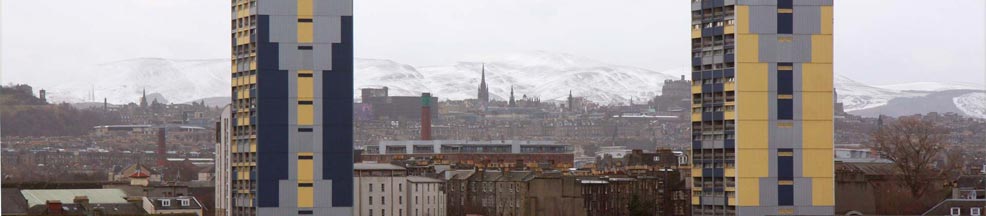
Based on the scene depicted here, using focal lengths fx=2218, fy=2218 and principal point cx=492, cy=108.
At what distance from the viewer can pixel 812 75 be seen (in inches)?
2159

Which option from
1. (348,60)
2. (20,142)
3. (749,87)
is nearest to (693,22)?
(749,87)

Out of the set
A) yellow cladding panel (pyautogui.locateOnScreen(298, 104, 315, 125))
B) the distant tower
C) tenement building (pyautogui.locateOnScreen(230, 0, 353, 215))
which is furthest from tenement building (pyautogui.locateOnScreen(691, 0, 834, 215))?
the distant tower

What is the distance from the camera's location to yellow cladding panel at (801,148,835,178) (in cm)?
5469

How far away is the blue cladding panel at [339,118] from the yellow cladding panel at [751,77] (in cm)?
986

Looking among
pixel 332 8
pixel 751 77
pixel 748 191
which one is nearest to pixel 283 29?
pixel 332 8

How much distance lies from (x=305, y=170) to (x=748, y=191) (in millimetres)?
11205

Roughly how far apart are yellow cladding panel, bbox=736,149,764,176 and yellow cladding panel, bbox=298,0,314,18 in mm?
11226

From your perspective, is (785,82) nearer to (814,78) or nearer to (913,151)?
(814,78)

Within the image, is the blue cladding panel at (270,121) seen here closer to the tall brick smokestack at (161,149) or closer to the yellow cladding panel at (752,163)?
the yellow cladding panel at (752,163)

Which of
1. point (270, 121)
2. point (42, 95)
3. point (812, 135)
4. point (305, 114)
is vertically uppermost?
point (42, 95)

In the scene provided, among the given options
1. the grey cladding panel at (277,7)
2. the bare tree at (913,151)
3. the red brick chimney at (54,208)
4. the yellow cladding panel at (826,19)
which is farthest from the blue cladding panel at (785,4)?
the bare tree at (913,151)

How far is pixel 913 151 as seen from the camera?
407ft

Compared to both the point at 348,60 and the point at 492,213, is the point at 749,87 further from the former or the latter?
the point at 492,213

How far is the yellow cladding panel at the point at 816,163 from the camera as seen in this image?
5469 cm
